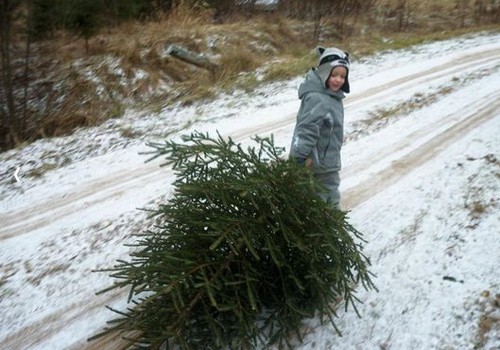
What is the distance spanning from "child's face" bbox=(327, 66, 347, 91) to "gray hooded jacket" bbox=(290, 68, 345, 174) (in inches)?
2.4

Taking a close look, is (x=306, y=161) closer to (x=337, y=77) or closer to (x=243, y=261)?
(x=337, y=77)

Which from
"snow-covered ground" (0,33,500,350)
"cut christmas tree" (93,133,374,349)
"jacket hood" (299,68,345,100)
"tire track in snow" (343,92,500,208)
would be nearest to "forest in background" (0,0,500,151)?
"snow-covered ground" (0,33,500,350)

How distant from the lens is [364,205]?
4.95 meters

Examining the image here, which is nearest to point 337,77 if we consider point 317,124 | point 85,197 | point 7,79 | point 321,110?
point 321,110

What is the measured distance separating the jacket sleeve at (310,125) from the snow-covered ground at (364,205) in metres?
1.32

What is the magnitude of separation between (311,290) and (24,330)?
2.75 metres

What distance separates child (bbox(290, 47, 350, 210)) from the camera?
3570mm

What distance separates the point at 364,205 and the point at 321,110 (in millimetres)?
1815

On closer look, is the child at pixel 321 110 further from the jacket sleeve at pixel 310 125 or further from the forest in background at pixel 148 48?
the forest in background at pixel 148 48

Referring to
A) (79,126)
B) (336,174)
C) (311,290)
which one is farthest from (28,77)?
(311,290)

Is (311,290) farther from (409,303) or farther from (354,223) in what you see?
(354,223)

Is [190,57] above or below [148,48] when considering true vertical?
below

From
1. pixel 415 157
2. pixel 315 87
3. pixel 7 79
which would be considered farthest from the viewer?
pixel 7 79

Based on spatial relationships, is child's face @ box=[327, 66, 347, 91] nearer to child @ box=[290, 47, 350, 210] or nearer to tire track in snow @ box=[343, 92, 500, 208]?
child @ box=[290, 47, 350, 210]
